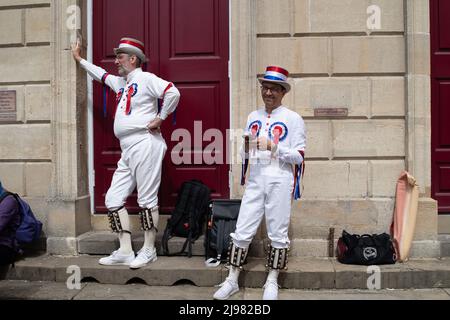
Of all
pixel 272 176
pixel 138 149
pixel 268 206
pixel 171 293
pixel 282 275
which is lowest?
pixel 171 293

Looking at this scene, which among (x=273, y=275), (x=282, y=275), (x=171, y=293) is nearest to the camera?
(x=273, y=275)

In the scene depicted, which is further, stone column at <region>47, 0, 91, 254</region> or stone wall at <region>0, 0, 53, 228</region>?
stone wall at <region>0, 0, 53, 228</region>

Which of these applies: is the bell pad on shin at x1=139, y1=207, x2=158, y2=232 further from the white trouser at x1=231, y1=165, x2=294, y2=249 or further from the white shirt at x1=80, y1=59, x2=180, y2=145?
the white trouser at x1=231, y1=165, x2=294, y2=249

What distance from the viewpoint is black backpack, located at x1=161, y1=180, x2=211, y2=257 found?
532 centimetres

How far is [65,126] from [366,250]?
373cm

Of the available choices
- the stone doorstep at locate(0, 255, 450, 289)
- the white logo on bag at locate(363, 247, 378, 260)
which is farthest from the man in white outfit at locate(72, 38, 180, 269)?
the white logo on bag at locate(363, 247, 378, 260)

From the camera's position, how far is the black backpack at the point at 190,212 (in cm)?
532

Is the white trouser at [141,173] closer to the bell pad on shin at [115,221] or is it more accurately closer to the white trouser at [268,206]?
the bell pad on shin at [115,221]

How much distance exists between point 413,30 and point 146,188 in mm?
3484

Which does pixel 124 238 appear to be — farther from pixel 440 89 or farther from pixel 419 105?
pixel 440 89

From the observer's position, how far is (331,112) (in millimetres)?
5414

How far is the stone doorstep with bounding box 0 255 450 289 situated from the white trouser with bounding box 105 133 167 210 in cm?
70

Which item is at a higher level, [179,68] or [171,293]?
[179,68]

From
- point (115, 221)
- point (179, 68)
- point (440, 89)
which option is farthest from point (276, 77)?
point (440, 89)
